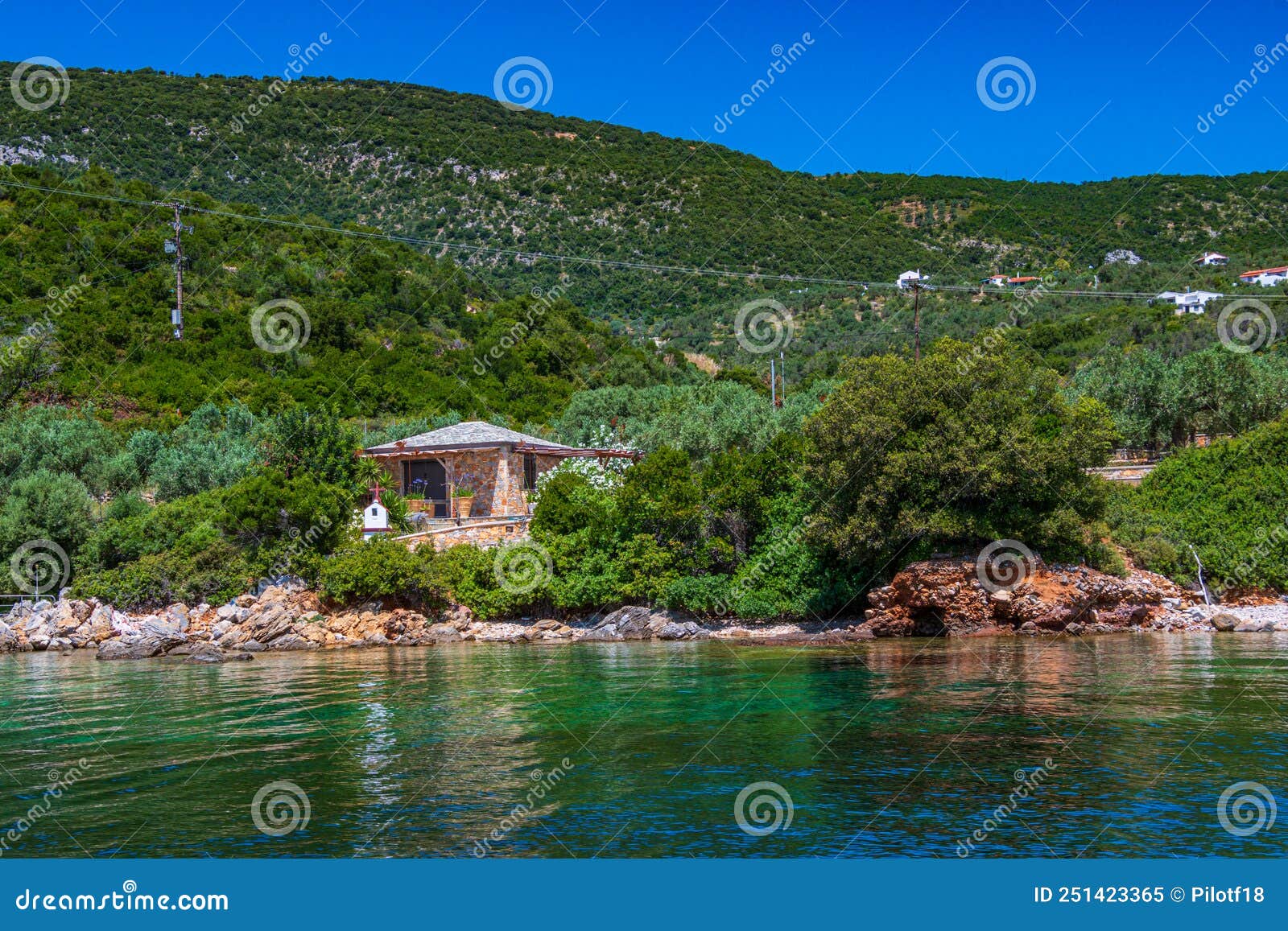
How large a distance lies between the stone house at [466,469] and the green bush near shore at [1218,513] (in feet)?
66.5

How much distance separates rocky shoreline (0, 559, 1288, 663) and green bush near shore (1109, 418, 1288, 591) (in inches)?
40.0

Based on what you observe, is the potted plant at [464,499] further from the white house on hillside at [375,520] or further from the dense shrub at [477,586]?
the dense shrub at [477,586]

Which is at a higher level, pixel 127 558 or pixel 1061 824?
pixel 127 558

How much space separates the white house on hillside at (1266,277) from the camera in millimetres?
79812

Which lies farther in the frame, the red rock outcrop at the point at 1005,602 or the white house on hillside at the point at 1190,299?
the white house on hillside at the point at 1190,299

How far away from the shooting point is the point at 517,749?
15.6 metres

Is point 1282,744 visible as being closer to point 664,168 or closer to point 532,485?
point 532,485

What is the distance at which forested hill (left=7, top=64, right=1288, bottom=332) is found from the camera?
88625 millimetres

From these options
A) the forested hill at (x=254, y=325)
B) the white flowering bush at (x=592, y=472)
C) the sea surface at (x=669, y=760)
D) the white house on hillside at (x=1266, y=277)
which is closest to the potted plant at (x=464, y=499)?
the white flowering bush at (x=592, y=472)

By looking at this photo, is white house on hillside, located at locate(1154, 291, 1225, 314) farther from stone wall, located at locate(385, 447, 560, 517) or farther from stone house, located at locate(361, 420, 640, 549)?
stone wall, located at locate(385, 447, 560, 517)

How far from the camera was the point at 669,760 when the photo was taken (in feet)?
48.9

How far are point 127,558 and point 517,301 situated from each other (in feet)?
122

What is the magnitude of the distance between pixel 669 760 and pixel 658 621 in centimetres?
1710

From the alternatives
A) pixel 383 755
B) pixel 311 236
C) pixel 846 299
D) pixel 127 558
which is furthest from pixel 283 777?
pixel 846 299
